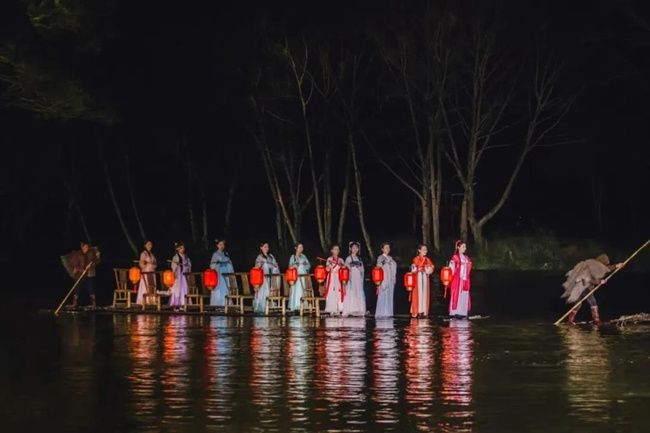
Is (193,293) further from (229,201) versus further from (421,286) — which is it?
(229,201)

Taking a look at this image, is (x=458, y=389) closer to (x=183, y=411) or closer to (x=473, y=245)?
(x=183, y=411)

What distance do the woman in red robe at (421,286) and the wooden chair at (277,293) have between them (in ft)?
9.80

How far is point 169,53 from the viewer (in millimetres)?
60281

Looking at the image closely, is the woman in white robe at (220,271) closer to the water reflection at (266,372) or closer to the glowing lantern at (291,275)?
the glowing lantern at (291,275)

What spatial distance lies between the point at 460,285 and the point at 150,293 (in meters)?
8.10

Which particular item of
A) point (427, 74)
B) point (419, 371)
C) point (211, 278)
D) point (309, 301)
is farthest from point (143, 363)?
point (427, 74)

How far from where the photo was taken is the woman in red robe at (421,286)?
32.5 metres

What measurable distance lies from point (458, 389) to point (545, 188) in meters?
60.4

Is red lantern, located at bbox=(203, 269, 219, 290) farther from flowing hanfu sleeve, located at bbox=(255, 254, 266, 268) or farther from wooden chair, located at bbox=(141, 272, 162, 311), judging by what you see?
wooden chair, located at bbox=(141, 272, 162, 311)

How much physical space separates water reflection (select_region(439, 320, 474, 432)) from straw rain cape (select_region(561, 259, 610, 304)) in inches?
95.6

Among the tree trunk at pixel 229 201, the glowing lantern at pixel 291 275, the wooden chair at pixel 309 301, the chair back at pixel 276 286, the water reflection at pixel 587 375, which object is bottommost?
the water reflection at pixel 587 375

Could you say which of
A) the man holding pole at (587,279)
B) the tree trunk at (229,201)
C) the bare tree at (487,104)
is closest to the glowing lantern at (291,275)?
the man holding pole at (587,279)

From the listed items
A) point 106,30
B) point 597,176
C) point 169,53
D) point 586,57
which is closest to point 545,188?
point 597,176

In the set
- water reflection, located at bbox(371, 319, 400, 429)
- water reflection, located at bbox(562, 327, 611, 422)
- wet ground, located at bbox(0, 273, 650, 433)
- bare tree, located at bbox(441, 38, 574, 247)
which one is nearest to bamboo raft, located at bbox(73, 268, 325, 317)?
wet ground, located at bbox(0, 273, 650, 433)
